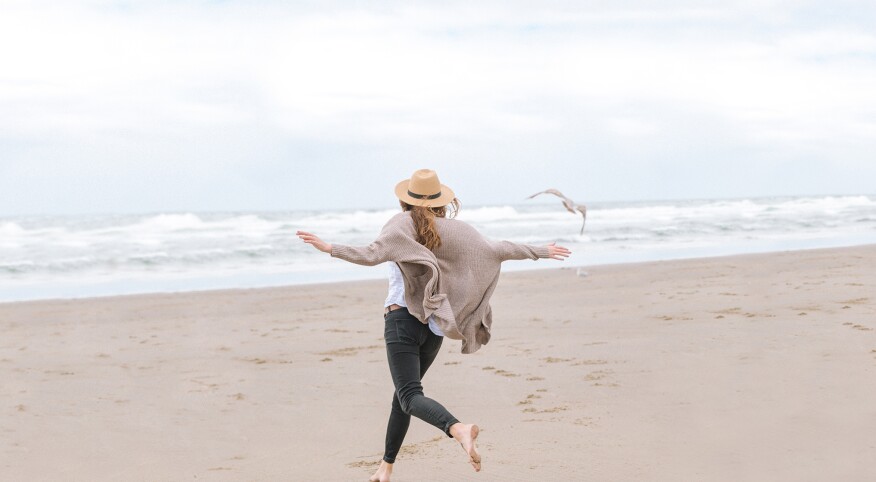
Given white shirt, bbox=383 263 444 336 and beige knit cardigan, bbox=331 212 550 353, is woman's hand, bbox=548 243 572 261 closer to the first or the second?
beige knit cardigan, bbox=331 212 550 353

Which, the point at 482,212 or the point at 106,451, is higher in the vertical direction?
the point at 106,451

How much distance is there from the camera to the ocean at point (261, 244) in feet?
52.2

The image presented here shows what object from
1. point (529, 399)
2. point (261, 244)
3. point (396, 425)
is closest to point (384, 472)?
point (396, 425)

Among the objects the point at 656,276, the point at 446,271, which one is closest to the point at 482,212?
the point at 656,276

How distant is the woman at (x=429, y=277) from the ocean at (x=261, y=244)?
35.3 feet

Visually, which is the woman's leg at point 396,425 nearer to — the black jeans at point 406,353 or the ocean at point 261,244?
the black jeans at point 406,353

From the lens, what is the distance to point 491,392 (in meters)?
6.09

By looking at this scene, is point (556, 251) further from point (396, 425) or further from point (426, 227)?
point (396, 425)

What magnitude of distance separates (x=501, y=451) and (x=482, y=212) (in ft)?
131

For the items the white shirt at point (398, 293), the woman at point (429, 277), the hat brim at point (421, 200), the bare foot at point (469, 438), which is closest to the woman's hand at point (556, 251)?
the woman at point (429, 277)

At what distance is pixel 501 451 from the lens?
4672 mm

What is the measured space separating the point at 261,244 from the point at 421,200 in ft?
66.8

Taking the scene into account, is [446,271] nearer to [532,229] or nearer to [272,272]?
[272,272]

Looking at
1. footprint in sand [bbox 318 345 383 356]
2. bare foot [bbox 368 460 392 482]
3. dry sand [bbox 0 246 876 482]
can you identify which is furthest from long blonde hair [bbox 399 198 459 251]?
footprint in sand [bbox 318 345 383 356]
